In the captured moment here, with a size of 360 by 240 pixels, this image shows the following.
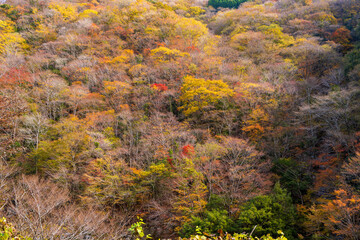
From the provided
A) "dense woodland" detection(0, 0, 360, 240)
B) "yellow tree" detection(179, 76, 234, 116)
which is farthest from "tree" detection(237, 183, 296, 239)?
"yellow tree" detection(179, 76, 234, 116)

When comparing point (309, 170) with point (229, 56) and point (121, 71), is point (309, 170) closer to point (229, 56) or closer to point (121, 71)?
point (229, 56)

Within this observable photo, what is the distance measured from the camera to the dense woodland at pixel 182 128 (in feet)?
33.9

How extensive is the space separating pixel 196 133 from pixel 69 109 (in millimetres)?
15110

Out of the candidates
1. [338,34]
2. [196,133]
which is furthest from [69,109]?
[338,34]

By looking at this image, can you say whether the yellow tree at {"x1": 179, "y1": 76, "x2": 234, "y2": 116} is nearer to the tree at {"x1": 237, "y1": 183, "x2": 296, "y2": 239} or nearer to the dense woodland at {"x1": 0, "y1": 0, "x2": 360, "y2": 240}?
the dense woodland at {"x1": 0, "y1": 0, "x2": 360, "y2": 240}

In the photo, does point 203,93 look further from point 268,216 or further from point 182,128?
point 268,216

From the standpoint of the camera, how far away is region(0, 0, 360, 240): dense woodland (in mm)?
10328

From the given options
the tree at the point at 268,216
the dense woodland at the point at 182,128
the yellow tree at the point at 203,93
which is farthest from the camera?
the yellow tree at the point at 203,93

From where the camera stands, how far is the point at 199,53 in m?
26.4

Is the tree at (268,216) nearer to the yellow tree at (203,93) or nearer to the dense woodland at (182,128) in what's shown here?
the dense woodland at (182,128)

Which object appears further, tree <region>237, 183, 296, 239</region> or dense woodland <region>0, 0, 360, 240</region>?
dense woodland <region>0, 0, 360, 240</region>

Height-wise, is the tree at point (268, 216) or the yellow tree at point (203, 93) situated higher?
the yellow tree at point (203, 93)

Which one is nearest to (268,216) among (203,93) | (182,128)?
(182,128)

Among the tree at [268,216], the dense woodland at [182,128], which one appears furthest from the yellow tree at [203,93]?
the tree at [268,216]
